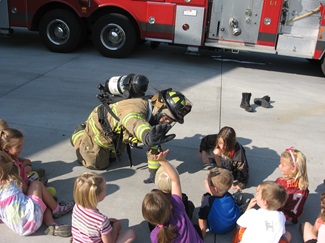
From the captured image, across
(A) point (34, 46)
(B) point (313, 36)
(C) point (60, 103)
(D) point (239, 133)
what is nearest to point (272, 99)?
(D) point (239, 133)

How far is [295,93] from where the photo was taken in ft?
24.2

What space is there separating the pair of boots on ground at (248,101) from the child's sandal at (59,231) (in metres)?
3.88

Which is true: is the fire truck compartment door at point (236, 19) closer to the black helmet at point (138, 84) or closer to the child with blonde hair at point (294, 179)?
the black helmet at point (138, 84)

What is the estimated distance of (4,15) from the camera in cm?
889

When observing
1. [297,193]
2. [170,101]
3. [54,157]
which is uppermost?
[170,101]

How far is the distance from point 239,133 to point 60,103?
267 centimetres

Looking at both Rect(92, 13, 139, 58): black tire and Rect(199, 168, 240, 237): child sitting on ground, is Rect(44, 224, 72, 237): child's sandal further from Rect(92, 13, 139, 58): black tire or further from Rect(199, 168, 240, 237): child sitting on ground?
Rect(92, 13, 139, 58): black tire

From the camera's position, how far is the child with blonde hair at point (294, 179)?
3.25m

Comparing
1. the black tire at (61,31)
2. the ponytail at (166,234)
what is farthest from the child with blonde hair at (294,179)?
the black tire at (61,31)

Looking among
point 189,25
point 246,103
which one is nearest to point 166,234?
point 246,103

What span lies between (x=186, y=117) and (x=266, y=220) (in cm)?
305

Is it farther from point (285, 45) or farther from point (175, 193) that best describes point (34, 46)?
point (175, 193)

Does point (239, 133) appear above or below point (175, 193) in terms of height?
below

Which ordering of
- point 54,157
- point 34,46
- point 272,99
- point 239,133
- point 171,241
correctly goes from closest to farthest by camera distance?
point 171,241, point 54,157, point 239,133, point 272,99, point 34,46
